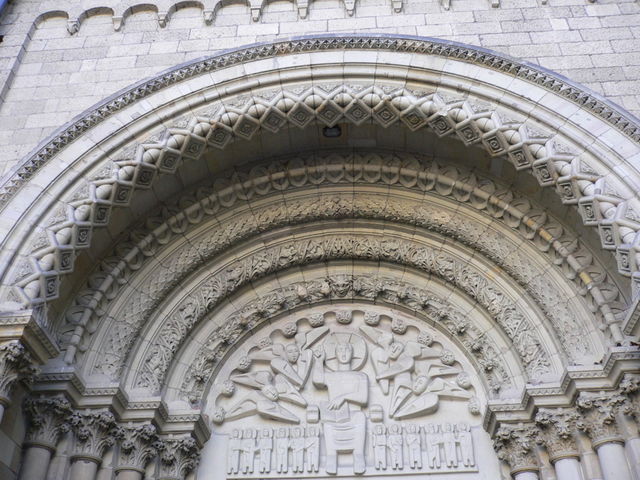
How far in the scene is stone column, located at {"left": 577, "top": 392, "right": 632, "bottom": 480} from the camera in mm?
5961

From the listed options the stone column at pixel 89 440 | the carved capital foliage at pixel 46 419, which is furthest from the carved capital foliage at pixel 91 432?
the carved capital foliage at pixel 46 419

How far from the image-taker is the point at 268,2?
845 centimetres

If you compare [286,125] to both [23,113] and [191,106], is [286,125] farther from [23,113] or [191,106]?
[23,113]

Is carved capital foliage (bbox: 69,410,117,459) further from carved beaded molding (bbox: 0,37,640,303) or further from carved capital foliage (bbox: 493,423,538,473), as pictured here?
carved capital foliage (bbox: 493,423,538,473)

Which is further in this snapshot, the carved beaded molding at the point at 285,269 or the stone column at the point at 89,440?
the carved beaded molding at the point at 285,269

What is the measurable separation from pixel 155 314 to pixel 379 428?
2.94 m

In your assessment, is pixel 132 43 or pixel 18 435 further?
pixel 132 43

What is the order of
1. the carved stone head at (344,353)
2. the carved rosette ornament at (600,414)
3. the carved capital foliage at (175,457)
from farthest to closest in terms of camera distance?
1. the carved stone head at (344,353)
2. the carved capital foliage at (175,457)
3. the carved rosette ornament at (600,414)

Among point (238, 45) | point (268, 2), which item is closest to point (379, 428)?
point (238, 45)

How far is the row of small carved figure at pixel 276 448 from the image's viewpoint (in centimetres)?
705

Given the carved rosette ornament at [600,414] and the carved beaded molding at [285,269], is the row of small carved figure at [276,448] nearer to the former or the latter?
the carved beaded molding at [285,269]

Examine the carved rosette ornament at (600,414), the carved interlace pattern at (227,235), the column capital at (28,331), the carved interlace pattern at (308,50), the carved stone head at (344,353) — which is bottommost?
the carved rosette ornament at (600,414)

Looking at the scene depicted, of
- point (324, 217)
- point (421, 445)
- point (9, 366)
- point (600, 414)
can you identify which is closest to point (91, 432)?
point (9, 366)

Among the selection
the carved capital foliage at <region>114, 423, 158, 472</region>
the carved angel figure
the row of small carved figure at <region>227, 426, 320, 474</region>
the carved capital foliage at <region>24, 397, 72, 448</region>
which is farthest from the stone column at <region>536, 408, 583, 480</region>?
the carved capital foliage at <region>24, 397, 72, 448</region>
